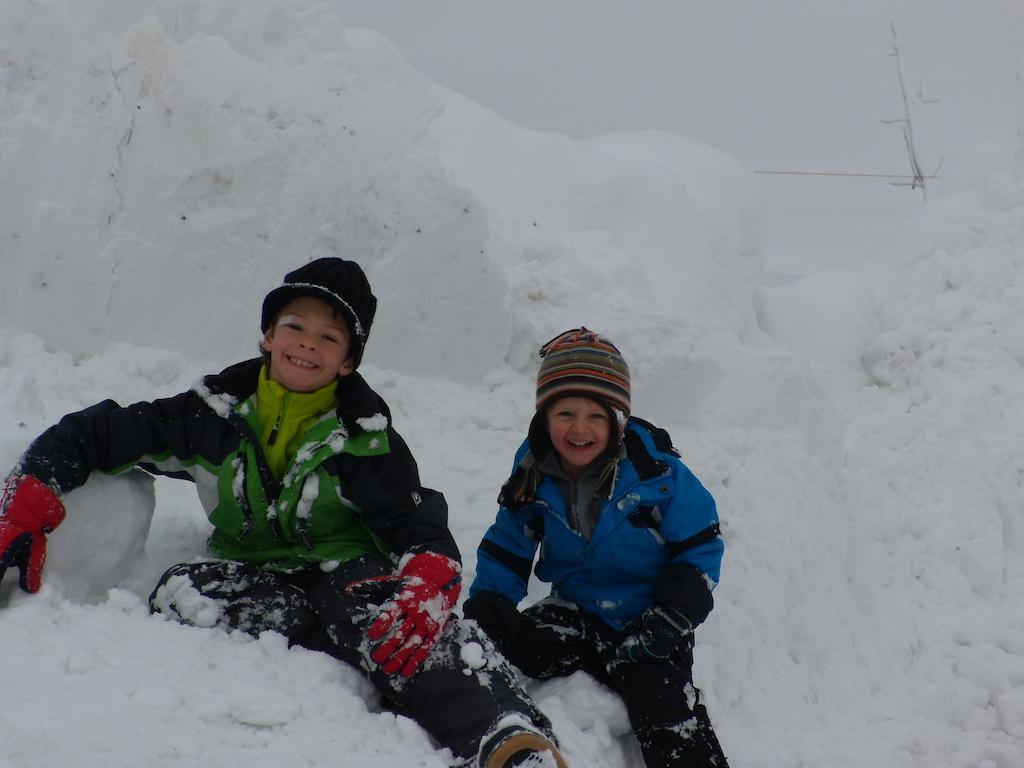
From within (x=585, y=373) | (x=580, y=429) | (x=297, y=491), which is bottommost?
(x=297, y=491)

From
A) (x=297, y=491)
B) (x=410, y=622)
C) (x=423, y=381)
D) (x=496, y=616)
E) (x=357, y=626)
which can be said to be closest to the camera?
(x=410, y=622)

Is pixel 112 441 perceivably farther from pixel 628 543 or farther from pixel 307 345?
pixel 628 543

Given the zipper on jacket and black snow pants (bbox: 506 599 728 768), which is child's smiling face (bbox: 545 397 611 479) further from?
the zipper on jacket

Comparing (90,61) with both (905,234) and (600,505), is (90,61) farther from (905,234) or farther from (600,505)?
(905,234)

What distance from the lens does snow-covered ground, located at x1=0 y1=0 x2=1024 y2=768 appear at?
8.23 feet

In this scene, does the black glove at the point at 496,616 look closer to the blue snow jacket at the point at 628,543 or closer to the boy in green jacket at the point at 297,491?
the blue snow jacket at the point at 628,543

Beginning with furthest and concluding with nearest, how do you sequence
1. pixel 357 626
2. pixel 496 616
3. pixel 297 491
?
pixel 496 616
pixel 297 491
pixel 357 626

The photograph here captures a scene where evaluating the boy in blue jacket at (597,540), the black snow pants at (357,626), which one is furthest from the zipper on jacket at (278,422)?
the boy in blue jacket at (597,540)

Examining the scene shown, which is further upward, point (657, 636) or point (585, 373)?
point (585, 373)

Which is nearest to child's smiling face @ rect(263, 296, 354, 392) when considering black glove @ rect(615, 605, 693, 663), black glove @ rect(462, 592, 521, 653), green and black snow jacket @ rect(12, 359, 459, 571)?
green and black snow jacket @ rect(12, 359, 459, 571)

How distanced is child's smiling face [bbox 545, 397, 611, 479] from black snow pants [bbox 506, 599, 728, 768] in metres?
0.46

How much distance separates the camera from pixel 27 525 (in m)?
2.21

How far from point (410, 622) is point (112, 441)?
0.95m

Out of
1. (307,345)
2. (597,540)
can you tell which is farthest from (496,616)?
(307,345)
